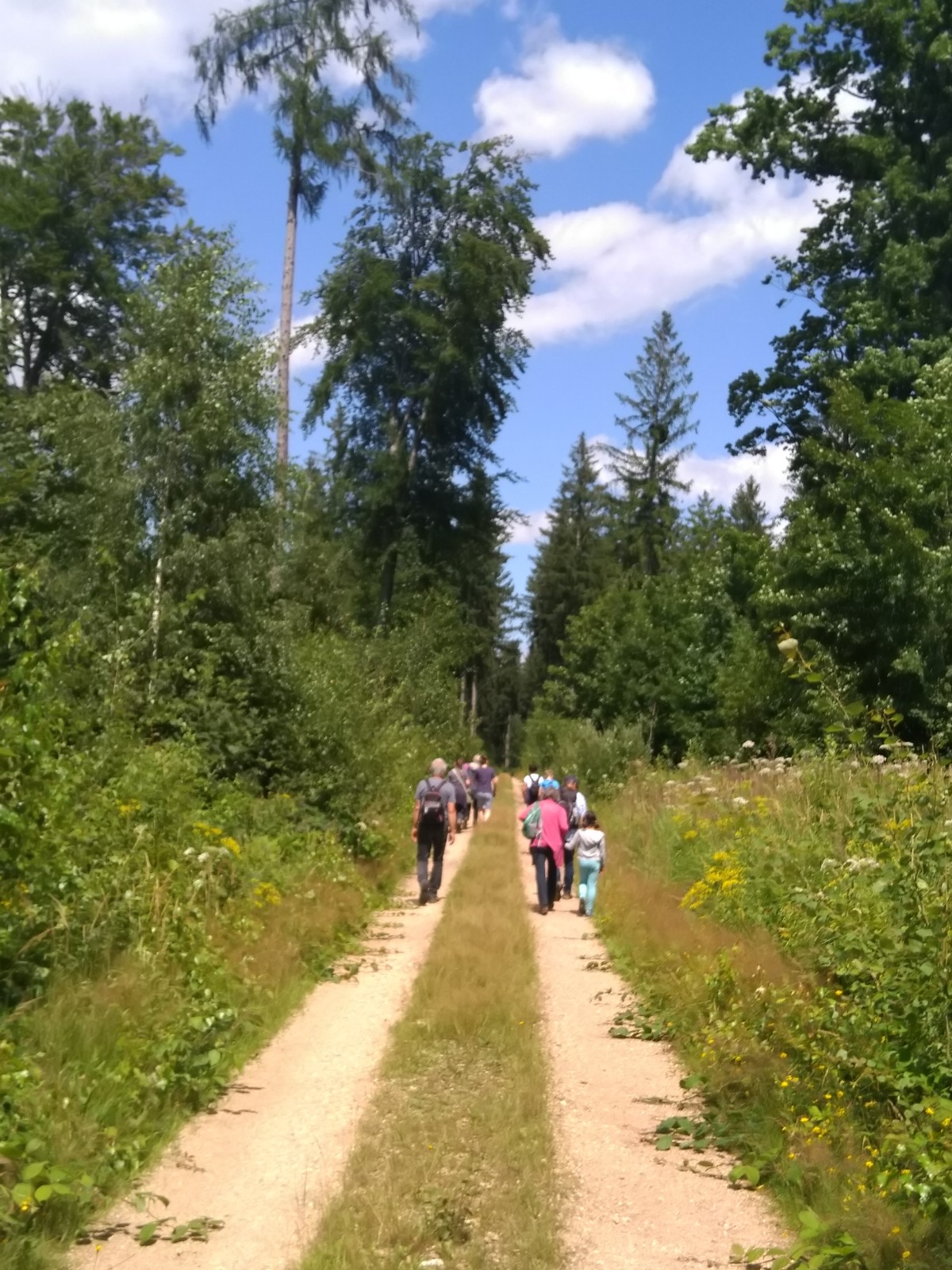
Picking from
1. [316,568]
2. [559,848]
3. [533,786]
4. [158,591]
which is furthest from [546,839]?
[316,568]

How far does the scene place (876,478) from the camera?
17.6m

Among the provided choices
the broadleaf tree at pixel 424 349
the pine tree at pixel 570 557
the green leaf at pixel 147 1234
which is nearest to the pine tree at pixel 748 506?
the pine tree at pixel 570 557

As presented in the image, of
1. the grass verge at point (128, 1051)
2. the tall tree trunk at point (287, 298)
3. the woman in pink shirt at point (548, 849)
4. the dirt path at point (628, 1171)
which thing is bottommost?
the dirt path at point (628, 1171)

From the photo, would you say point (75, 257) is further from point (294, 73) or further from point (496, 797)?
point (496, 797)

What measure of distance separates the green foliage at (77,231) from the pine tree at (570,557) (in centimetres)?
3766

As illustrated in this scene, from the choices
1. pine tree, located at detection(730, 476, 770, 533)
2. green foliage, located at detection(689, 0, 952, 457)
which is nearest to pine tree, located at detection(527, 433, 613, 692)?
pine tree, located at detection(730, 476, 770, 533)

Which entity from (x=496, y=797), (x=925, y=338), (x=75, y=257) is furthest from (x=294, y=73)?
(x=496, y=797)

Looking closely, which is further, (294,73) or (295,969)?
(294,73)

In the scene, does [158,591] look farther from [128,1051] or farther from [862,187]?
[862,187]

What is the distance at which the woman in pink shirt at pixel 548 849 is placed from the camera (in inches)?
609

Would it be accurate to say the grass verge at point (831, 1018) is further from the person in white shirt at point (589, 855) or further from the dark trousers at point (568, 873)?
the dark trousers at point (568, 873)

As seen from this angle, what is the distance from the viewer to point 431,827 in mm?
15828

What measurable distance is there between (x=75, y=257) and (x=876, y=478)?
A: 1870 cm

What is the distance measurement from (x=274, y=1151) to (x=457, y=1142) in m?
0.95
